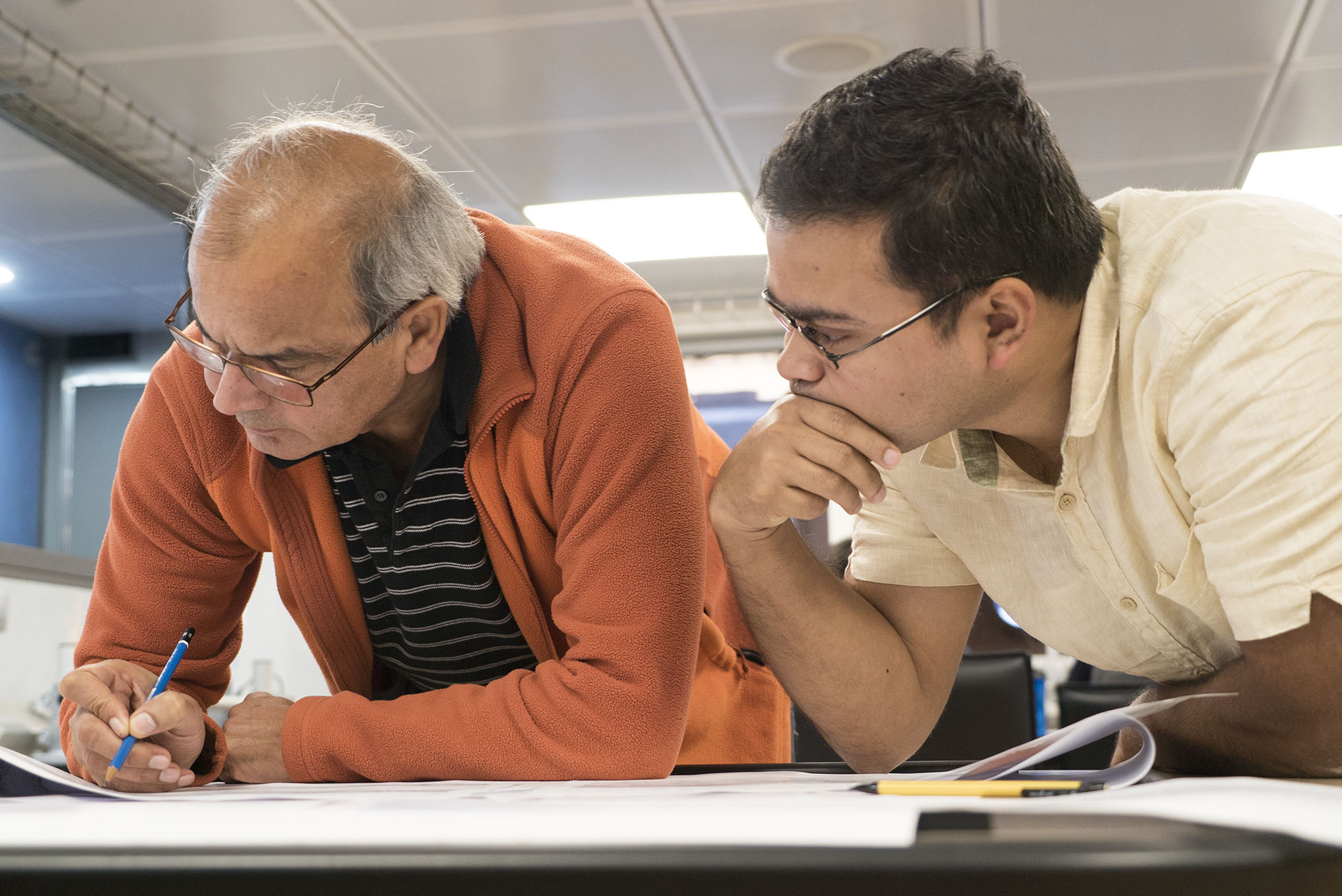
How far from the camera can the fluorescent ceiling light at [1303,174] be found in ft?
13.4

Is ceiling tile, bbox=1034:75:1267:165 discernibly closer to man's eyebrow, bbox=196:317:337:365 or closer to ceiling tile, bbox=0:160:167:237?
man's eyebrow, bbox=196:317:337:365

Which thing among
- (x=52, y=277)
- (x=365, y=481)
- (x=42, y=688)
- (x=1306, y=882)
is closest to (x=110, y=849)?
(x=1306, y=882)

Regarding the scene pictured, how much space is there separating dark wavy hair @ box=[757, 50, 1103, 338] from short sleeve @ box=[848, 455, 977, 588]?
10.4 inches

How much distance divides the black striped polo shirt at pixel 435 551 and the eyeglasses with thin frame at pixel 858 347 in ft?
1.02

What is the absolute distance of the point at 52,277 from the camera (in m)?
3.91

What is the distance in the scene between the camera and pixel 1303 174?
4270 millimetres

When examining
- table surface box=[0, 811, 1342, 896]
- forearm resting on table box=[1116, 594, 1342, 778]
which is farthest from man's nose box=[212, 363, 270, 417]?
forearm resting on table box=[1116, 594, 1342, 778]

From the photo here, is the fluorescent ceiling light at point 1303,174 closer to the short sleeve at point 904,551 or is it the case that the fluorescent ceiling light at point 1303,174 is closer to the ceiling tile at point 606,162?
the ceiling tile at point 606,162

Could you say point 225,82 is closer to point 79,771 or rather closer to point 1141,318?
point 79,771

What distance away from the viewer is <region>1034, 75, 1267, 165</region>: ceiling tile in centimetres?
356

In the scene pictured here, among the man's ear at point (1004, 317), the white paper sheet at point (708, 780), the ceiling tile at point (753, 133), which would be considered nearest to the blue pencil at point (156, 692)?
the white paper sheet at point (708, 780)

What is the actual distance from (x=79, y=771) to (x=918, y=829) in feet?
3.45

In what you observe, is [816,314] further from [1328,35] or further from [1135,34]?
[1328,35]

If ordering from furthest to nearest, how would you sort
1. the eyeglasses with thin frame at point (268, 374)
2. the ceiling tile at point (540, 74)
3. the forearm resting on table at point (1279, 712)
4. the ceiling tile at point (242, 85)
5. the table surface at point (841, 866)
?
the ceiling tile at point (242, 85) < the ceiling tile at point (540, 74) < the eyeglasses with thin frame at point (268, 374) < the forearm resting on table at point (1279, 712) < the table surface at point (841, 866)
